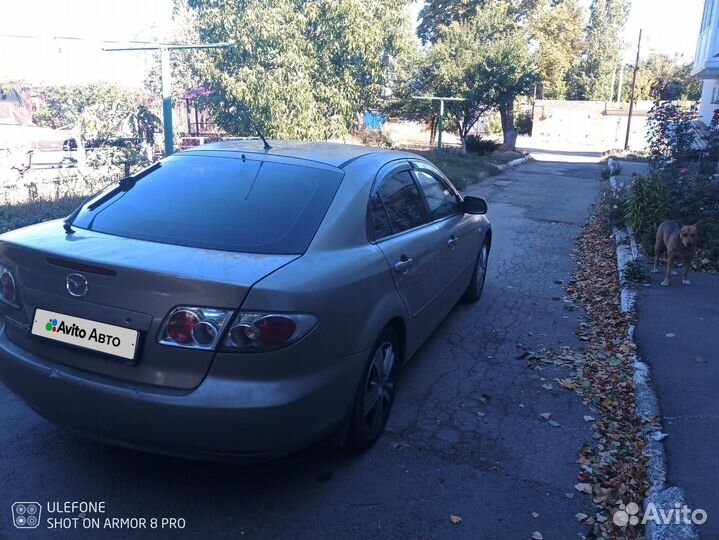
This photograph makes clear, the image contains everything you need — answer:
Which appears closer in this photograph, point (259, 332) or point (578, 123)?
point (259, 332)

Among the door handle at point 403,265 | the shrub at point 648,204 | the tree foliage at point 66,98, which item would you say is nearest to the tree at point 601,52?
the tree foliage at point 66,98

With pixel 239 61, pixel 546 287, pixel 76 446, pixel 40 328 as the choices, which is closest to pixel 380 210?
pixel 40 328

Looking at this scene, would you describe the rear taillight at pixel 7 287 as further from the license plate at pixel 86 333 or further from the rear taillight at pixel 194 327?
the rear taillight at pixel 194 327

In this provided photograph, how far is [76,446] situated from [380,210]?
2.12 metres

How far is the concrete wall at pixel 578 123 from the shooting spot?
42312 millimetres

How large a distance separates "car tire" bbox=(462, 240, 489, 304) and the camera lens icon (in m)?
3.98

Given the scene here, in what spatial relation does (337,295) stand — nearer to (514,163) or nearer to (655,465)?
(655,465)

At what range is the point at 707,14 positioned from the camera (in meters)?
20.1

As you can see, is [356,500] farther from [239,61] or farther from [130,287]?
[239,61]

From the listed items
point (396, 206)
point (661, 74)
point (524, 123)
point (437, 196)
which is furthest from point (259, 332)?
point (661, 74)

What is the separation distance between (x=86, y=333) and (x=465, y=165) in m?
17.6

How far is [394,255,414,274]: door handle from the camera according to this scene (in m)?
3.45

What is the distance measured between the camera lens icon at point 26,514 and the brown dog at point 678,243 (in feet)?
19.5

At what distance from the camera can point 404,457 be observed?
3338mm
